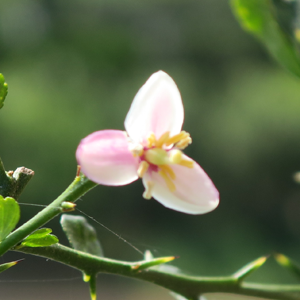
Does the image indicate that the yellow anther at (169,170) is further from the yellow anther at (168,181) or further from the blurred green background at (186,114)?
the blurred green background at (186,114)

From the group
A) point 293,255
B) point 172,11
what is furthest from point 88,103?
point 293,255

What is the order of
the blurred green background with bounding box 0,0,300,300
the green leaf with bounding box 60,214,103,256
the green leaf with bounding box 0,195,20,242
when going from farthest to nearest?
the blurred green background with bounding box 0,0,300,300 → the green leaf with bounding box 60,214,103,256 → the green leaf with bounding box 0,195,20,242

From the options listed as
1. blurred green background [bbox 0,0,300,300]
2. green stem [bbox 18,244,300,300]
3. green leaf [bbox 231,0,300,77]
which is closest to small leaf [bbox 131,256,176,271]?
green stem [bbox 18,244,300,300]

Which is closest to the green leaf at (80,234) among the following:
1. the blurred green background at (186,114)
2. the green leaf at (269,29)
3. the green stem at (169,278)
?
the green stem at (169,278)

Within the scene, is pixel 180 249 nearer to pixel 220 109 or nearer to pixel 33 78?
pixel 220 109

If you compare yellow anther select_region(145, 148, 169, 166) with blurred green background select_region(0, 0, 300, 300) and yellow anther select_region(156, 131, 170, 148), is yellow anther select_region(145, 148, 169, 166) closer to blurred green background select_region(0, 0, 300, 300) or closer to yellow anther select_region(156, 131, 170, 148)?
yellow anther select_region(156, 131, 170, 148)
